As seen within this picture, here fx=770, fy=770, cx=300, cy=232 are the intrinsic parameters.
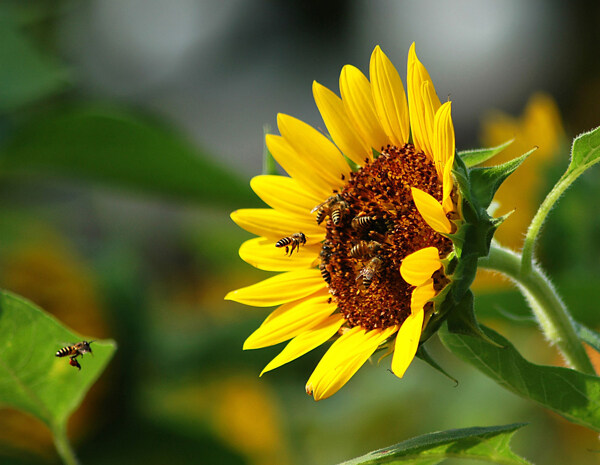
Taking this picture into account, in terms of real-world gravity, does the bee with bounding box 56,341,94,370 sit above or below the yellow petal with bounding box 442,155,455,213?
below

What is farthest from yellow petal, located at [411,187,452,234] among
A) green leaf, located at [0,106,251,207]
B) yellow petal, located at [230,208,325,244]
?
green leaf, located at [0,106,251,207]

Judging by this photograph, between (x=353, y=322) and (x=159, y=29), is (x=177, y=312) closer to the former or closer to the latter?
(x=353, y=322)

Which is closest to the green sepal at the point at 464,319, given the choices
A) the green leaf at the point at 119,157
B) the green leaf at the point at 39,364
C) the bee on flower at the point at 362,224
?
the bee on flower at the point at 362,224

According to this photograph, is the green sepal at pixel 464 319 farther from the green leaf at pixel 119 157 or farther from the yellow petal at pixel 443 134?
the green leaf at pixel 119 157

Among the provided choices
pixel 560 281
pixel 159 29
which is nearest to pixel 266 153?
pixel 560 281

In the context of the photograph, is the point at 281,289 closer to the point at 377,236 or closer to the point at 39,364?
the point at 377,236

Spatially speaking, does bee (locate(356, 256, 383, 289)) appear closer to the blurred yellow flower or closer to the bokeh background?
the bokeh background
